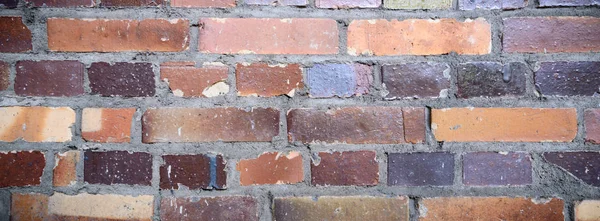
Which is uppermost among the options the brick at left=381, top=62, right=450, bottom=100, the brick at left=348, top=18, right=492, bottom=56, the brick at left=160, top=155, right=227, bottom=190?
the brick at left=348, top=18, right=492, bottom=56

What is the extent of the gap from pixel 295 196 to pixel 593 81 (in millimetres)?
579

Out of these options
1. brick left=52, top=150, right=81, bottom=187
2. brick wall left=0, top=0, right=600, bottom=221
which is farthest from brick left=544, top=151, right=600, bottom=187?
brick left=52, top=150, right=81, bottom=187


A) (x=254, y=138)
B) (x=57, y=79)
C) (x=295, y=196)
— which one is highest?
(x=57, y=79)

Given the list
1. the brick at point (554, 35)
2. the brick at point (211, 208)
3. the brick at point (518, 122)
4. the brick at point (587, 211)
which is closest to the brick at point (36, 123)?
the brick at point (211, 208)

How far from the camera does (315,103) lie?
598 millimetres

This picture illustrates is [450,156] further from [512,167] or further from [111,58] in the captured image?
[111,58]

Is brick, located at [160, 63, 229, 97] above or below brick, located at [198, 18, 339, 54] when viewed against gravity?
below

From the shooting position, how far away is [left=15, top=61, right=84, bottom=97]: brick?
592mm

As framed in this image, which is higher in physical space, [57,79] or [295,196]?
[57,79]

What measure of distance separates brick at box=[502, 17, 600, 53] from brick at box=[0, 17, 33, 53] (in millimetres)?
865

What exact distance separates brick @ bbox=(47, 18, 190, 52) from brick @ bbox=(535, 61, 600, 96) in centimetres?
65

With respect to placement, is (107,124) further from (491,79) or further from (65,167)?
(491,79)

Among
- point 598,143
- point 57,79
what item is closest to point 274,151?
point 57,79

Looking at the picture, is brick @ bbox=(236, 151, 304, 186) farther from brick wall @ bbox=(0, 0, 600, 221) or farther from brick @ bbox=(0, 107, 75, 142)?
brick @ bbox=(0, 107, 75, 142)
